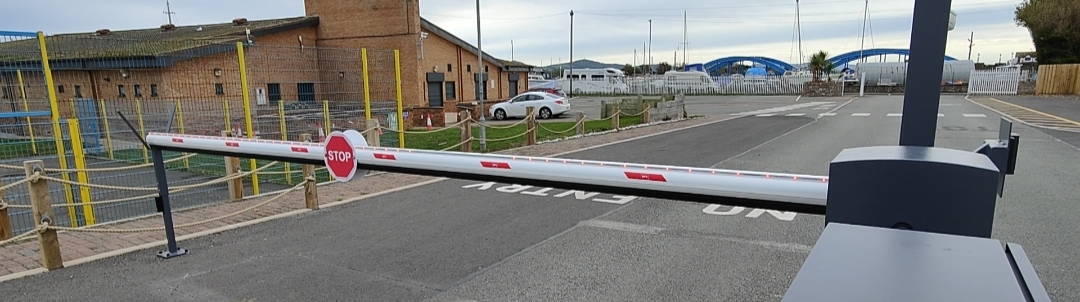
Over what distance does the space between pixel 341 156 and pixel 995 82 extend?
54.2m

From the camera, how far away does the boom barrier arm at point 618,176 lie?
183cm

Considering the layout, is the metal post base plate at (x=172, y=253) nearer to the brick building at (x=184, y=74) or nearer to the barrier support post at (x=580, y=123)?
the brick building at (x=184, y=74)

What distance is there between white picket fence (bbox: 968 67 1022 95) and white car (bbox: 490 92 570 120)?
119ft

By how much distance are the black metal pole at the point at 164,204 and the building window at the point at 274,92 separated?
5630 millimetres

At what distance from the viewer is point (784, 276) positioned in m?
4.42

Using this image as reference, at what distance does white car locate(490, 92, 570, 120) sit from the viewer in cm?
2689

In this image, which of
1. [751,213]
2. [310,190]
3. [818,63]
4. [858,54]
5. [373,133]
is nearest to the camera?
[751,213]

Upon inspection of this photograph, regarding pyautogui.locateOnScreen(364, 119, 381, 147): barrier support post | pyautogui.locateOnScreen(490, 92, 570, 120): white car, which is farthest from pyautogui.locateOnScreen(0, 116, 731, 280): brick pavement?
pyautogui.locateOnScreen(490, 92, 570, 120): white car

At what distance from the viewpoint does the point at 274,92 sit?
1070 cm

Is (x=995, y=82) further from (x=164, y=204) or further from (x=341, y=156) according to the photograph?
(x=164, y=204)

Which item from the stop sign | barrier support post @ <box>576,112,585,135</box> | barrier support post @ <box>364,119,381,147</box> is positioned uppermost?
the stop sign

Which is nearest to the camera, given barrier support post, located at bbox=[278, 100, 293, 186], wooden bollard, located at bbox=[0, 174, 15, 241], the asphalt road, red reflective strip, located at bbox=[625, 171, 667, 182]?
red reflective strip, located at bbox=[625, 171, 667, 182]

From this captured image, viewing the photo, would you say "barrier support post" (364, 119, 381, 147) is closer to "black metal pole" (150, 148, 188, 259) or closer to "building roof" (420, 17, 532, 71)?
"black metal pole" (150, 148, 188, 259)

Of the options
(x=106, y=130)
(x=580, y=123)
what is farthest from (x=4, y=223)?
(x=580, y=123)
